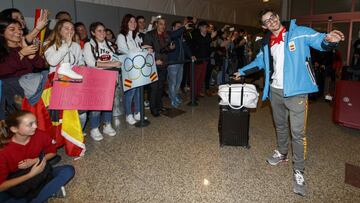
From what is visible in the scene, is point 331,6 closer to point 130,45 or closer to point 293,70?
point 130,45

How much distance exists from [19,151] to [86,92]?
1.02m

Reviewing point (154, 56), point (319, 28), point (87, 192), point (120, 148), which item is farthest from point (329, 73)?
point (87, 192)

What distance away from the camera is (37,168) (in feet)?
5.71

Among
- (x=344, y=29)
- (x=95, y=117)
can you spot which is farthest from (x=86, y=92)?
(x=344, y=29)

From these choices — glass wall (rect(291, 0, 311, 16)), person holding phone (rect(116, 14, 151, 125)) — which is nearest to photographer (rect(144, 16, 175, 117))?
person holding phone (rect(116, 14, 151, 125))

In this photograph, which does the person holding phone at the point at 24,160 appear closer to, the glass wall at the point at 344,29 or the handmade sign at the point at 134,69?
the handmade sign at the point at 134,69

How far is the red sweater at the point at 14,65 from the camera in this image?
6.91 ft

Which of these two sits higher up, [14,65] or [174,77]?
[14,65]

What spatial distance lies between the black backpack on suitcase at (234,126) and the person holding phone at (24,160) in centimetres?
176

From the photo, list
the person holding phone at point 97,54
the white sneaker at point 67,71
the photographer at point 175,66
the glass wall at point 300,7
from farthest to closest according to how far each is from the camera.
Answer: the glass wall at point 300,7 → the photographer at point 175,66 → the person holding phone at point 97,54 → the white sneaker at point 67,71

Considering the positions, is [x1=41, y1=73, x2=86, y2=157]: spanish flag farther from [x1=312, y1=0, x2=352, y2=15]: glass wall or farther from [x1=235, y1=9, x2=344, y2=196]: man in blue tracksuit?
[x1=312, y1=0, x2=352, y2=15]: glass wall

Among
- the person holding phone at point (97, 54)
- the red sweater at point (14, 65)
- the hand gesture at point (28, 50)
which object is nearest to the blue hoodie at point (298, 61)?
the person holding phone at point (97, 54)

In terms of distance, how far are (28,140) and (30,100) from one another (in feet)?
2.13

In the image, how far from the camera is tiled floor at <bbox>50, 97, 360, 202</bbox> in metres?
2.02
